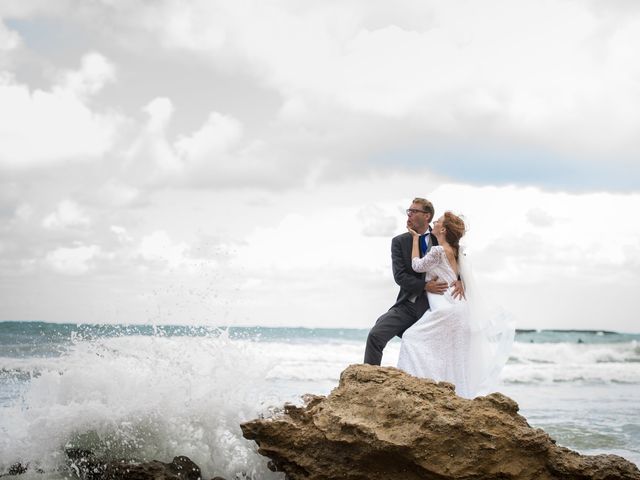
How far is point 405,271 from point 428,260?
14.2 inches

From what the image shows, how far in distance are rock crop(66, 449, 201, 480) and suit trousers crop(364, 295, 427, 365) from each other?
82.8 inches

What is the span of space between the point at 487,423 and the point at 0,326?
31.6 meters

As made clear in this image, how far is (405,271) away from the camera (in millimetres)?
7688

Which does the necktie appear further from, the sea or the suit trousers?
the sea

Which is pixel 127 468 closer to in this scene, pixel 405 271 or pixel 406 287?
pixel 406 287

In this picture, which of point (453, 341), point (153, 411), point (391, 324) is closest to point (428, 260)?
point (391, 324)

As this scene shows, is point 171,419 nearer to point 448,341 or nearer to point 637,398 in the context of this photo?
point 448,341

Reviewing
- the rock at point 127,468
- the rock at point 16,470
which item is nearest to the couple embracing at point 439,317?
the rock at point 127,468

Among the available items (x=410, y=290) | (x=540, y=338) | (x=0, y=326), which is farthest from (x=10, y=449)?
(x=540, y=338)

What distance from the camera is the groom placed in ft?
24.2

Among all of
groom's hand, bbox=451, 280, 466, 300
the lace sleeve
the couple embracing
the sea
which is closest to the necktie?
the couple embracing

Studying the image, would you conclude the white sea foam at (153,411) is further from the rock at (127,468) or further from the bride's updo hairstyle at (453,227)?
the bride's updo hairstyle at (453,227)

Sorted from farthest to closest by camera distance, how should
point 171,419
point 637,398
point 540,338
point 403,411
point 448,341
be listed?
point 540,338 < point 637,398 < point 448,341 < point 171,419 < point 403,411

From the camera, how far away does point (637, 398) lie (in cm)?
1681
